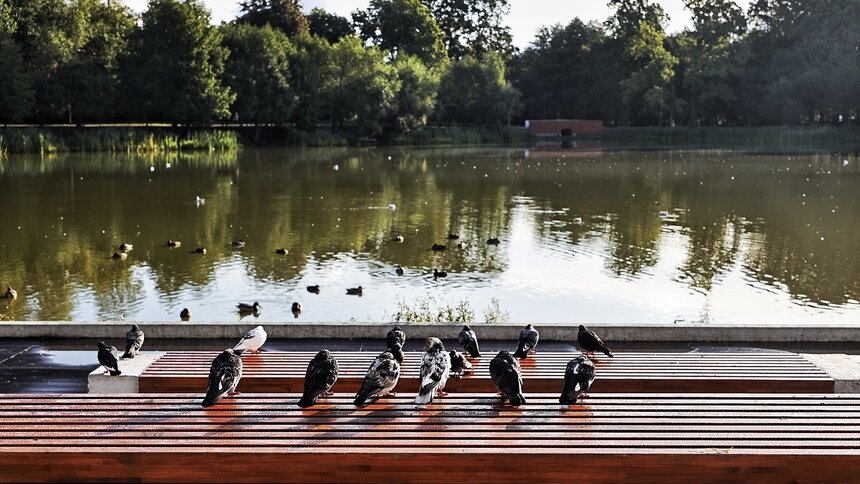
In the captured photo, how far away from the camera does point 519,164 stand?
4881cm

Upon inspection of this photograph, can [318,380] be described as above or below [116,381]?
above

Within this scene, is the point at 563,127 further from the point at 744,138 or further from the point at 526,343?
the point at 526,343

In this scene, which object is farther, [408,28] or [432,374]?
[408,28]

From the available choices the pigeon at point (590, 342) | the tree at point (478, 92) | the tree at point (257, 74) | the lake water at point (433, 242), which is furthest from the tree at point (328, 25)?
the pigeon at point (590, 342)

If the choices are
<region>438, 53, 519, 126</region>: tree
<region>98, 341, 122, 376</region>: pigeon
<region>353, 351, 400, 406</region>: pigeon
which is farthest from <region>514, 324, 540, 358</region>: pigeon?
<region>438, 53, 519, 126</region>: tree

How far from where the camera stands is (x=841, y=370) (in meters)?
7.41

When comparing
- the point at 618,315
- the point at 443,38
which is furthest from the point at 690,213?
the point at 443,38

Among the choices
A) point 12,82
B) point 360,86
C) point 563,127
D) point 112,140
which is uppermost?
point 360,86

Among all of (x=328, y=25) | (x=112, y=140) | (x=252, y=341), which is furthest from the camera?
(x=328, y=25)

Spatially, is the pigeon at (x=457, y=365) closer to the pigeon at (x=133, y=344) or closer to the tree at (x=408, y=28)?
the pigeon at (x=133, y=344)

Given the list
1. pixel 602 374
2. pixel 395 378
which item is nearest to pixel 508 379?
pixel 395 378

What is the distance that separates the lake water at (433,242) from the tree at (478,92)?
34.8 metres

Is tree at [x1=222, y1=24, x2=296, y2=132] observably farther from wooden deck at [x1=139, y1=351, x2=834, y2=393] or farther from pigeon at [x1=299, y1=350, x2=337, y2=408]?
pigeon at [x1=299, y1=350, x2=337, y2=408]

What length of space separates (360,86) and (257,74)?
7619 millimetres
